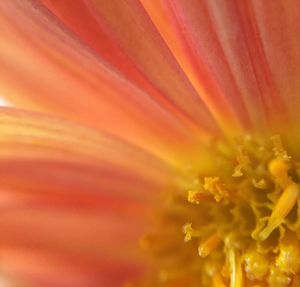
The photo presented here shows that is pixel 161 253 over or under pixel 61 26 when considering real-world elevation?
under

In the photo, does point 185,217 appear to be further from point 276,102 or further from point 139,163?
point 276,102

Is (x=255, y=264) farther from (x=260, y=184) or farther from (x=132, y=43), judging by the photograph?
(x=132, y=43)

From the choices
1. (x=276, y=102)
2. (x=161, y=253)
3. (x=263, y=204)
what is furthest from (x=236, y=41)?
(x=161, y=253)

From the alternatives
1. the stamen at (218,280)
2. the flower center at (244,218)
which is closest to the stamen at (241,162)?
the flower center at (244,218)

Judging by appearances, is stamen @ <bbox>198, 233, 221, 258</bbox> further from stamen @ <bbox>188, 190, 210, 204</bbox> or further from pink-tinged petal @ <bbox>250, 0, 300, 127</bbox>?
pink-tinged petal @ <bbox>250, 0, 300, 127</bbox>

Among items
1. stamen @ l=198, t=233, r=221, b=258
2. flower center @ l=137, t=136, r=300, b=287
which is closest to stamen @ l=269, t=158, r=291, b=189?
flower center @ l=137, t=136, r=300, b=287

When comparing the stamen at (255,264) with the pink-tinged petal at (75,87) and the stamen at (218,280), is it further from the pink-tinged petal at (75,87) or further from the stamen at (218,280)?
the pink-tinged petal at (75,87)
